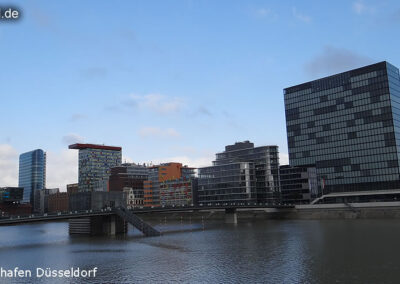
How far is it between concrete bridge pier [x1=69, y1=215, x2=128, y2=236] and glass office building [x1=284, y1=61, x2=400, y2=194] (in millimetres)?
88631

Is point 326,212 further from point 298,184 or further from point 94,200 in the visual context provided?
point 94,200

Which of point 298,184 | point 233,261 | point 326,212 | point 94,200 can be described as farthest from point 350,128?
point 233,261

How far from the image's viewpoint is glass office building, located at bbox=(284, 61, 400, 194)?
15562 centimetres

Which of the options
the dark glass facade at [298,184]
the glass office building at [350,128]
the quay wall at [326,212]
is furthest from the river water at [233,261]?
the dark glass facade at [298,184]

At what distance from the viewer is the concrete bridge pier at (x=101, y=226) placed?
96.2 meters

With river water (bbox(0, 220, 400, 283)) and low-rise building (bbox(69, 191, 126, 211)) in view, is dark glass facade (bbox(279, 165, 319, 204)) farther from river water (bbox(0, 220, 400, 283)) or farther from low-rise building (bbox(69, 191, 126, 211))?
river water (bbox(0, 220, 400, 283))

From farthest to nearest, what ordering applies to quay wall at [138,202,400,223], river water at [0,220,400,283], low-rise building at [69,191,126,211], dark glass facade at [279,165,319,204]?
dark glass facade at [279,165,319,204]
quay wall at [138,202,400,223]
low-rise building at [69,191,126,211]
river water at [0,220,400,283]

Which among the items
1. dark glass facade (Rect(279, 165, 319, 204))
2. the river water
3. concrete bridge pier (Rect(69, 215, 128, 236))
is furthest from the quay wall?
concrete bridge pier (Rect(69, 215, 128, 236))

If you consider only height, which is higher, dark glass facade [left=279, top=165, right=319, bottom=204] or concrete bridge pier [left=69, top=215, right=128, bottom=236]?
dark glass facade [left=279, top=165, right=319, bottom=204]

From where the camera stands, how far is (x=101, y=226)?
98000mm

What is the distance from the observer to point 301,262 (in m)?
45.3

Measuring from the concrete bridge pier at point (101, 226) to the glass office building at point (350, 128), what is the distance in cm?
8863

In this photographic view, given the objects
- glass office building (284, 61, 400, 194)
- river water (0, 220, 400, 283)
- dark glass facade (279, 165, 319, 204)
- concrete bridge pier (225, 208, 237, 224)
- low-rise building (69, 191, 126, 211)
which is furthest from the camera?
dark glass facade (279, 165, 319, 204)

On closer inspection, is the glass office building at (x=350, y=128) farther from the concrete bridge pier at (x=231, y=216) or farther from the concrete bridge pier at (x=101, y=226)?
the concrete bridge pier at (x=101, y=226)
